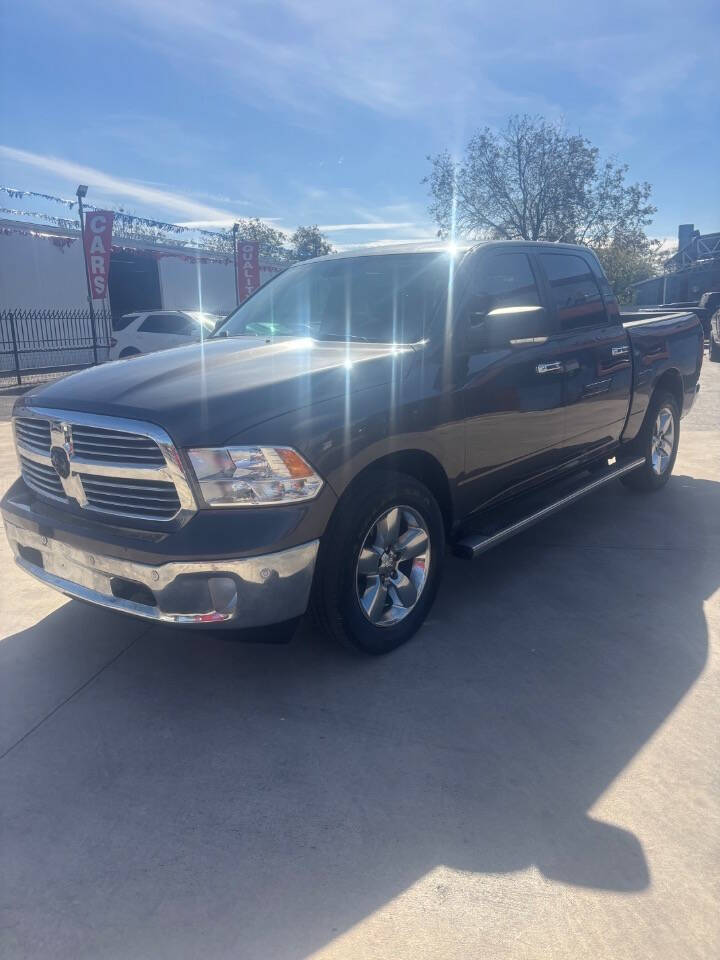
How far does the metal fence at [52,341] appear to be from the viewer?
19.4m

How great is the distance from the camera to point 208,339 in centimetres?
455

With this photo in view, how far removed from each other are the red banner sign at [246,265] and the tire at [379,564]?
2364cm

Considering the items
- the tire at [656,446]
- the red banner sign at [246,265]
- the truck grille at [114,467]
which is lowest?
the tire at [656,446]

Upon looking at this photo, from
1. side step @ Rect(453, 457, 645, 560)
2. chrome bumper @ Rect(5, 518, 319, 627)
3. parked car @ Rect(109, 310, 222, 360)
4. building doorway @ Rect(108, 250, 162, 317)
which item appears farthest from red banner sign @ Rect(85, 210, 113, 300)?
chrome bumper @ Rect(5, 518, 319, 627)

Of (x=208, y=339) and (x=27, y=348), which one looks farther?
(x=27, y=348)

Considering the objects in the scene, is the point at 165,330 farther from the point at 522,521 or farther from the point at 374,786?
the point at 374,786

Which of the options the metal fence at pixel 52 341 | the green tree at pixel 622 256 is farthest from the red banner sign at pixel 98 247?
the green tree at pixel 622 256

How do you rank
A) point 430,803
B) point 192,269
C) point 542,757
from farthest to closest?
point 192,269, point 542,757, point 430,803

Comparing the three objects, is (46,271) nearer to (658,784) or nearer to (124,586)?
(124,586)

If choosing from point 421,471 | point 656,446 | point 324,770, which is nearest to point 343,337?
point 421,471

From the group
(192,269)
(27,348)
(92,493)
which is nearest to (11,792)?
(92,493)

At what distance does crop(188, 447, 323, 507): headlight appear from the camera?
277cm

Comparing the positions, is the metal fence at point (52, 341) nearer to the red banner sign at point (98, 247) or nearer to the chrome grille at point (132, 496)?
the red banner sign at point (98, 247)

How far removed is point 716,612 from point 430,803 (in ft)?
7.31
